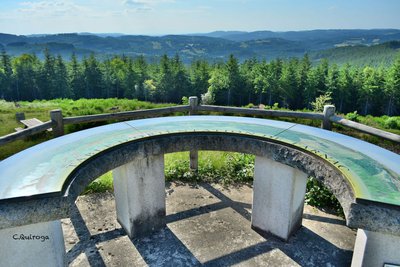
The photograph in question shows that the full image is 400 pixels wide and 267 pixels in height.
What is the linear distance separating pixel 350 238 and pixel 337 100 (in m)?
66.9

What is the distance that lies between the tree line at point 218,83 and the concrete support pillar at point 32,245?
6103 centimetres

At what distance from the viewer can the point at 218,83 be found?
70500mm

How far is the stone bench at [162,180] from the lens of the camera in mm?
3352

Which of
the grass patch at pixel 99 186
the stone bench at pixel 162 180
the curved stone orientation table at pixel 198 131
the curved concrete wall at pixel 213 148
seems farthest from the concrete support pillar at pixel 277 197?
the grass patch at pixel 99 186

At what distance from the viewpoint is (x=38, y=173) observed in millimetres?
3908

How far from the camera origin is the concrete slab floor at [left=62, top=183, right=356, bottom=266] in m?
5.28

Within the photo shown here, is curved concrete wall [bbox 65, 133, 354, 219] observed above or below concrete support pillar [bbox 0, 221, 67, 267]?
above

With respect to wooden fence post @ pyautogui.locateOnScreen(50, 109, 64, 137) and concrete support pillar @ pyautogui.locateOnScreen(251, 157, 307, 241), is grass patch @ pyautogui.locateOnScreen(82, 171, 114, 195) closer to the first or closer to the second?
wooden fence post @ pyautogui.locateOnScreen(50, 109, 64, 137)

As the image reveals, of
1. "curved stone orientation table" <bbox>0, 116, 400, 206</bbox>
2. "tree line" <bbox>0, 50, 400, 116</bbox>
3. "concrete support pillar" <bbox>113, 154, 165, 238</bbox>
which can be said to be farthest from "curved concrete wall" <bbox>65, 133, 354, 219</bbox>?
"tree line" <bbox>0, 50, 400, 116</bbox>

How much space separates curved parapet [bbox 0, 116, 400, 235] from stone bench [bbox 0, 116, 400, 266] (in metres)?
0.01

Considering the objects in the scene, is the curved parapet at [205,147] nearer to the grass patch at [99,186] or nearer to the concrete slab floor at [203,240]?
the concrete slab floor at [203,240]

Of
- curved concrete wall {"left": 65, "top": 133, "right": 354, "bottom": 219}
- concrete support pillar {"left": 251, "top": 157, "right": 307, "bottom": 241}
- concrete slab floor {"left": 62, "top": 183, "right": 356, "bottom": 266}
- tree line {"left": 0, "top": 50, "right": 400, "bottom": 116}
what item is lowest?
tree line {"left": 0, "top": 50, "right": 400, "bottom": 116}

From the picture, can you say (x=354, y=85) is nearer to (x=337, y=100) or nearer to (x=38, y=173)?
(x=337, y=100)

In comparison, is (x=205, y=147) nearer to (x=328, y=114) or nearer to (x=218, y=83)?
(x=328, y=114)
